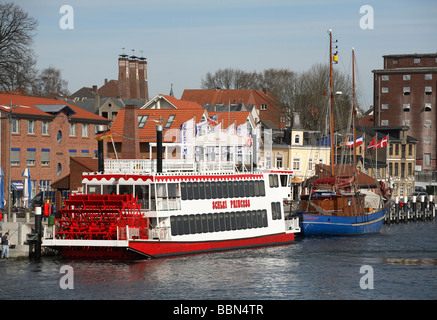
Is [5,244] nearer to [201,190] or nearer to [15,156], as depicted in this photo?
[201,190]

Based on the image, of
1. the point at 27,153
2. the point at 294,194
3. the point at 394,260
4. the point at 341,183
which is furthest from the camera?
the point at 294,194

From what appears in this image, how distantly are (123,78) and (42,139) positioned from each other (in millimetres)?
84643

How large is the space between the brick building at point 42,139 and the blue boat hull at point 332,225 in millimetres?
24548

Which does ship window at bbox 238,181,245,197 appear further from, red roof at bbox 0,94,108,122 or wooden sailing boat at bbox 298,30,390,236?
red roof at bbox 0,94,108,122

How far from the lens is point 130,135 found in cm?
8056

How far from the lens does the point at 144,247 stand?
50344 mm

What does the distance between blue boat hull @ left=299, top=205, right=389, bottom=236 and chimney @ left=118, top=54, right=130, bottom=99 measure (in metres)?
97.8

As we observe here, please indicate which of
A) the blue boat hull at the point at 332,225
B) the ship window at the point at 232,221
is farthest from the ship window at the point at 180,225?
the blue boat hull at the point at 332,225

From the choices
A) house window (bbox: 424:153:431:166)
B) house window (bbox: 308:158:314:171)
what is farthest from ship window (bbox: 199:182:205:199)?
house window (bbox: 424:153:431:166)

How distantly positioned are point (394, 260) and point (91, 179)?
62.6 feet

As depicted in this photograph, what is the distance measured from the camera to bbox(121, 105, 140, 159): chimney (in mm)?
78662

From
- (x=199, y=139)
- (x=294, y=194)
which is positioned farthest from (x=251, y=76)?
(x=199, y=139)

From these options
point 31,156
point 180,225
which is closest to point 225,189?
point 180,225
